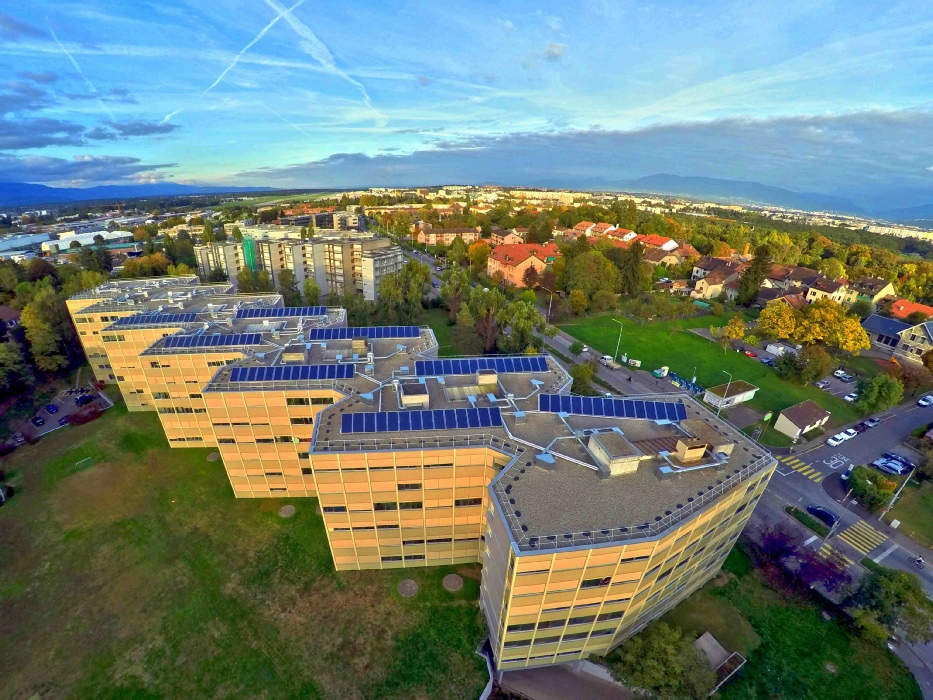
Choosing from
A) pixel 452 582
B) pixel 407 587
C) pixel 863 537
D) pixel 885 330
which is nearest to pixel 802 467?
pixel 863 537

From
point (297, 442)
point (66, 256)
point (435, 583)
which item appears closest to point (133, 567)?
point (297, 442)

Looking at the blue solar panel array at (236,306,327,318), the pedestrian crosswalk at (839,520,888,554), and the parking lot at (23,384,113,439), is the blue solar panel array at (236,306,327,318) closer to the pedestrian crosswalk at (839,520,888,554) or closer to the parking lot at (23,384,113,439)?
the parking lot at (23,384,113,439)

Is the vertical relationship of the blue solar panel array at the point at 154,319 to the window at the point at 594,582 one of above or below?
above

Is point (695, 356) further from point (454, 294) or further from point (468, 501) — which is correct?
point (468, 501)

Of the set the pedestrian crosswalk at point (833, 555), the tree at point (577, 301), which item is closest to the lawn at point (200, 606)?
the pedestrian crosswalk at point (833, 555)

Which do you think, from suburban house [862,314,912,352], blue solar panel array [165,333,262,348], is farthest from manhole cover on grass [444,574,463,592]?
suburban house [862,314,912,352]

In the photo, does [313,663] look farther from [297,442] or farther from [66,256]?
[66,256]

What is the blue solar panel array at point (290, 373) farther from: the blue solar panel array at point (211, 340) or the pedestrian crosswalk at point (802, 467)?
the pedestrian crosswalk at point (802, 467)
